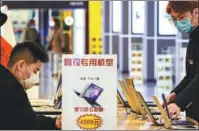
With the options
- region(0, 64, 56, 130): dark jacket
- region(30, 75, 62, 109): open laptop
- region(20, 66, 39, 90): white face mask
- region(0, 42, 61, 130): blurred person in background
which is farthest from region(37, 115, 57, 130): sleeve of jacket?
region(30, 75, 62, 109): open laptop

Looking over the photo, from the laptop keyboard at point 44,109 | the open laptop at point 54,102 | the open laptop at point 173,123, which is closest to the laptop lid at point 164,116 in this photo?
the open laptop at point 173,123

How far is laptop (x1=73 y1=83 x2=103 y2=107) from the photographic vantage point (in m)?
3.12

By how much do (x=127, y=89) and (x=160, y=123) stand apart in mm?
602

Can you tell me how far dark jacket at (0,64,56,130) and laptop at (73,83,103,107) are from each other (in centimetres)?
43

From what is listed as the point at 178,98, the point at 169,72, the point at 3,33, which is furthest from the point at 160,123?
the point at 169,72

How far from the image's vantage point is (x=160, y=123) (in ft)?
12.7

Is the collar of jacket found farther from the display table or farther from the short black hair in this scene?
the short black hair

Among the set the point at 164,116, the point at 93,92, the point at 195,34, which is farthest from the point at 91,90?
the point at 195,34

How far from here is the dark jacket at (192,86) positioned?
3.94m

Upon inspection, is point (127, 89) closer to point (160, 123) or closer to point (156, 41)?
point (160, 123)

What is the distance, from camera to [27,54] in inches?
149

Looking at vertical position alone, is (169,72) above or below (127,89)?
below

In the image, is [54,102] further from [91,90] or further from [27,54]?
[91,90]

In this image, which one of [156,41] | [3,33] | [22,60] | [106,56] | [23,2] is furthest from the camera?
[156,41]
